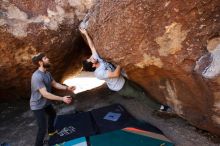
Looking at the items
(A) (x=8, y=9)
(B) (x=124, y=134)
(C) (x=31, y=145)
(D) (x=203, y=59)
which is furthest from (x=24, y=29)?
(D) (x=203, y=59)

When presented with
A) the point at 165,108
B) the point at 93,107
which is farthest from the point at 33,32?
the point at 165,108


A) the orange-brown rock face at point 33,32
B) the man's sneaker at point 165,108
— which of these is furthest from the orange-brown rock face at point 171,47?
the orange-brown rock face at point 33,32

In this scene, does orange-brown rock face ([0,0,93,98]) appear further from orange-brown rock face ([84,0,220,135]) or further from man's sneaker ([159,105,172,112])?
man's sneaker ([159,105,172,112])

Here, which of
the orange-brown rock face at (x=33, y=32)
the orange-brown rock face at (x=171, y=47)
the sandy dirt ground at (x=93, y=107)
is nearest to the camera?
the orange-brown rock face at (x=171, y=47)

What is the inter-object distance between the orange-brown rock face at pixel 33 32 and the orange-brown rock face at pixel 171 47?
1564 millimetres

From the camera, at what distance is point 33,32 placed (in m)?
7.02

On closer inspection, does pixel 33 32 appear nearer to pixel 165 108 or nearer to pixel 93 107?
pixel 93 107

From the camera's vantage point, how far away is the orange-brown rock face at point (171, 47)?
471cm

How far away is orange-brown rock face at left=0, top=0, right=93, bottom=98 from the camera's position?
22.8 feet

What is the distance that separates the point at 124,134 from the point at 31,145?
1.86 metres

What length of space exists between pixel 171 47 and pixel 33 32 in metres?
3.35

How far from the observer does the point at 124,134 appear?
214 inches

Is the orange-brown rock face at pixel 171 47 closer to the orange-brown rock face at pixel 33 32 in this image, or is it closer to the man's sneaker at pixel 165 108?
the man's sneaker at pixel 165 108

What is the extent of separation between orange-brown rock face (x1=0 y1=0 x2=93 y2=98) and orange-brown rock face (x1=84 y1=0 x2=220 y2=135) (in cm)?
156
